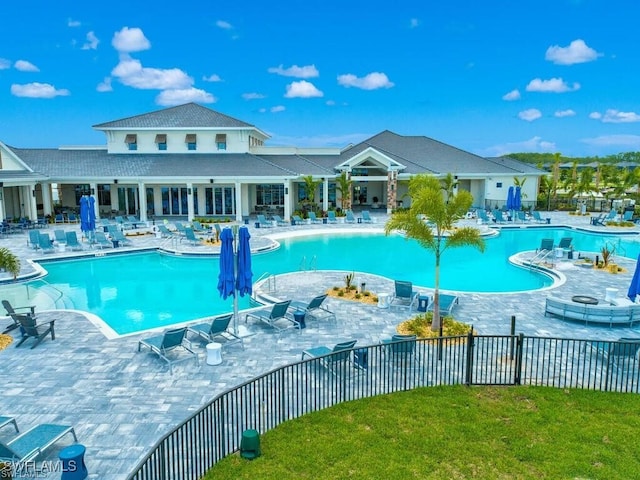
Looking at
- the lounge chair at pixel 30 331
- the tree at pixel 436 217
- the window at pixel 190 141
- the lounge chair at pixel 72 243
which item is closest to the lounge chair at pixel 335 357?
the tree at pixel 436 217

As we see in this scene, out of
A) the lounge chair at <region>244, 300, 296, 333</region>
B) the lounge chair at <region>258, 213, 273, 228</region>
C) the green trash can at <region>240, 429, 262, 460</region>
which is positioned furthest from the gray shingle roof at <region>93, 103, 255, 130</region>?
the green trash can at <region>240, 429, 262, 460</region>

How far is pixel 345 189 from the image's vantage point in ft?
131

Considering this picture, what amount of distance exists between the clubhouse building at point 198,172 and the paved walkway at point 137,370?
21.8 metres

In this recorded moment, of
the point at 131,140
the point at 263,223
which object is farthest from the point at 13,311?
the point at 131,140

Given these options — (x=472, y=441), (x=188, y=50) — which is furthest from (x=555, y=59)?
(x=472, y=441)

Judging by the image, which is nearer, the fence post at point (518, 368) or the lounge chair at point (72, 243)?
the fence post at point (518, 368)

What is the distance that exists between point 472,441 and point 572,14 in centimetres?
5090

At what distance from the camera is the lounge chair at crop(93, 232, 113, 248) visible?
2553 centimetres

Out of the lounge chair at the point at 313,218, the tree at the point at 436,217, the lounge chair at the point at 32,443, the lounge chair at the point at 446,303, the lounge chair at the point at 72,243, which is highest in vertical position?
the tree at the point at 436,217

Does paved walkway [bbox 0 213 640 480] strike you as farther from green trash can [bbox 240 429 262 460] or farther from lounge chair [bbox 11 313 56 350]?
green trash can [bbox 240 429 262 460]

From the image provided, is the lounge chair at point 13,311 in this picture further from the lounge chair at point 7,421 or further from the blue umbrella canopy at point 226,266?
the blue umbrella canopy at point 226,266

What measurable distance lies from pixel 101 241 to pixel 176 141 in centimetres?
1652

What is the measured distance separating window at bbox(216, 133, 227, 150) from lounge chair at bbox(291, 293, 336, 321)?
2827 centimetres

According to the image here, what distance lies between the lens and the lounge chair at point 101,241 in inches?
1005
